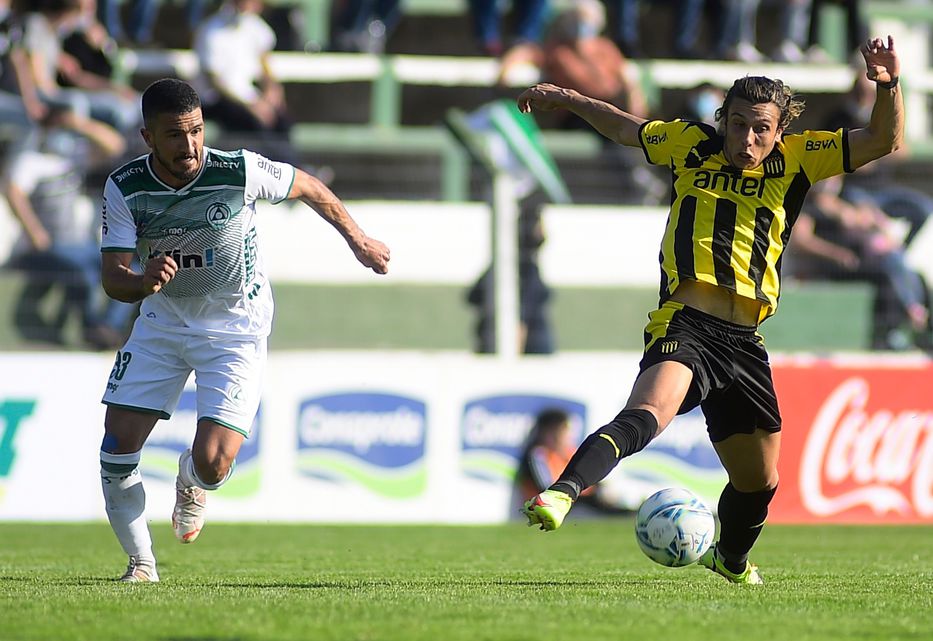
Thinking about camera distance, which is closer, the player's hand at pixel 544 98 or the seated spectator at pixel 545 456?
the player's hand at pixel 544 98

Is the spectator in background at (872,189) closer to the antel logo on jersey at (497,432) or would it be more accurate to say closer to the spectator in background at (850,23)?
the spectator in background at (850,23)

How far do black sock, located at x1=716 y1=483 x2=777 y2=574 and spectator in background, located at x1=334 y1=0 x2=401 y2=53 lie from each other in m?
12.3

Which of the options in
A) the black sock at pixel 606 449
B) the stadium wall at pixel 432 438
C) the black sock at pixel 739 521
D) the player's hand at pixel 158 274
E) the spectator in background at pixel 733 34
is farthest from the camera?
the spectator in background at pixel 733 34

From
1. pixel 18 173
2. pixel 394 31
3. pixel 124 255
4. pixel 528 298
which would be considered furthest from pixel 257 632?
pixel 394 31

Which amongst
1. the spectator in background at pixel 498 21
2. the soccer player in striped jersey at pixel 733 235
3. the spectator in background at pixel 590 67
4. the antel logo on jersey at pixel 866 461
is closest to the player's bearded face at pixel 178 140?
the soccer player in striped jersey at pixel 733 235

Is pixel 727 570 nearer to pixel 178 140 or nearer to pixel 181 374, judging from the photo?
pixel 181 374

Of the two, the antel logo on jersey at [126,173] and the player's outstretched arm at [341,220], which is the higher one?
the antel logo on jersey at [126,173]

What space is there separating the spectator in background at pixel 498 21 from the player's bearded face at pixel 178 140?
39.2ft

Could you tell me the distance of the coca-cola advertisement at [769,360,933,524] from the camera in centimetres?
1427

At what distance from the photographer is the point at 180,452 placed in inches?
530

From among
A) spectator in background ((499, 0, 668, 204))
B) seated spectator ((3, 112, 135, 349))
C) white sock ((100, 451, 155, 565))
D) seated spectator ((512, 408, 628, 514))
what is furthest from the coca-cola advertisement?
white sock ((100, 451, 155, 565))

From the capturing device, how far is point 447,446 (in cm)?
1395

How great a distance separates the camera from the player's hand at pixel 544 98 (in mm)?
7633

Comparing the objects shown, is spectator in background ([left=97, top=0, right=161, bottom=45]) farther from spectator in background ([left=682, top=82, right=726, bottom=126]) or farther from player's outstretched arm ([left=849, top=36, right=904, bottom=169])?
player's outstretched arm ([left=849, top=36, right=904, bottom=169])
